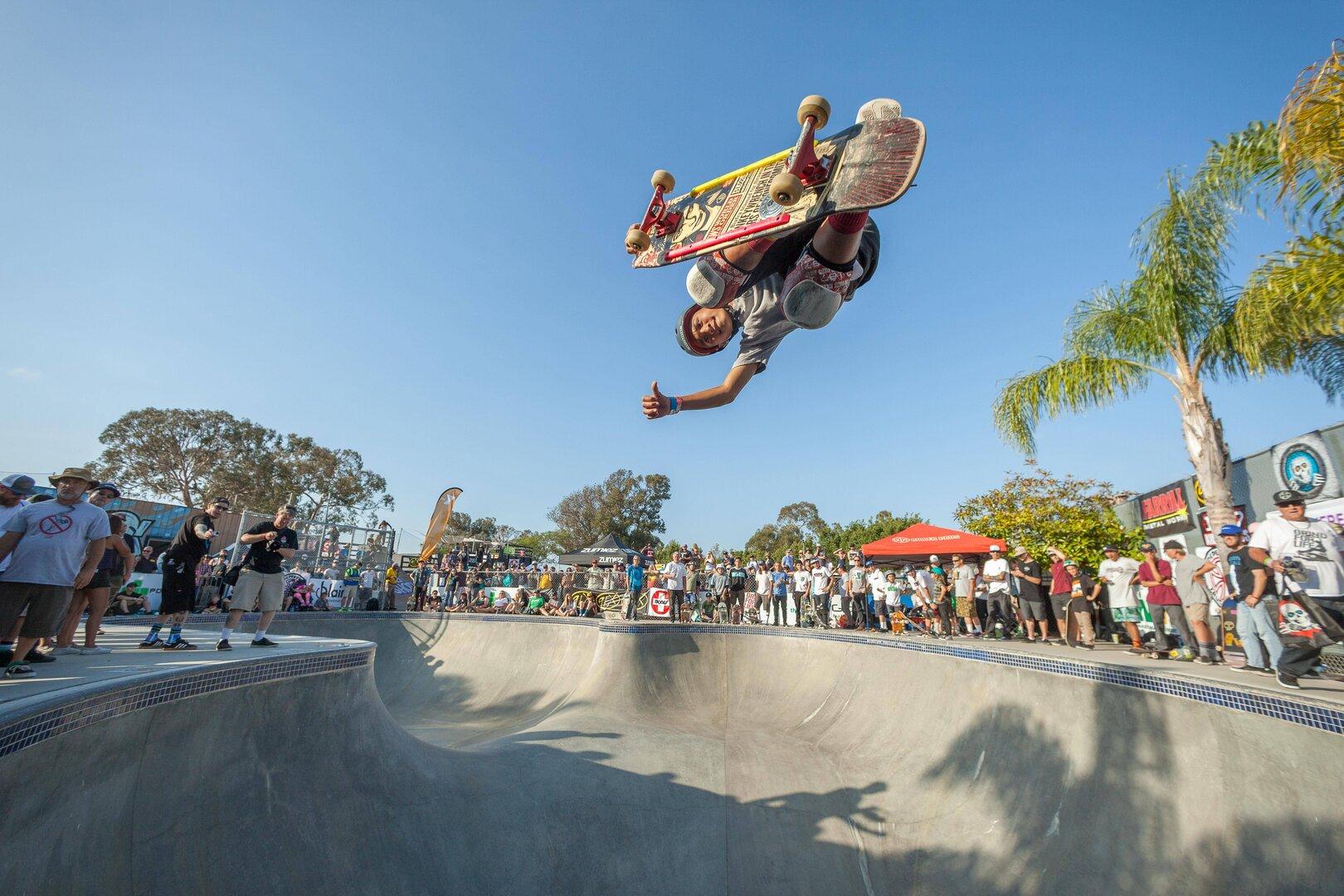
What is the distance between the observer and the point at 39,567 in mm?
3863

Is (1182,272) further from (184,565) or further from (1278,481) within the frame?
(184,565)

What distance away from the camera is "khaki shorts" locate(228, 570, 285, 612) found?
550 cm

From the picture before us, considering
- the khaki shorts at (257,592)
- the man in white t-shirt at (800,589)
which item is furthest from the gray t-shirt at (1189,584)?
the khaki shorts at (257,592)

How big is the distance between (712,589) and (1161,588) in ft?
31.0

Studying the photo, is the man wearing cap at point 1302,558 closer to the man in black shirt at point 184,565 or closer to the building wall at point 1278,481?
the building wall at point 1278,481

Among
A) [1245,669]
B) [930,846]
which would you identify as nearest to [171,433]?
[930,846]

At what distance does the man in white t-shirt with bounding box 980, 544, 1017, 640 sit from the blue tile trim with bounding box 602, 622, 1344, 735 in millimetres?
3305

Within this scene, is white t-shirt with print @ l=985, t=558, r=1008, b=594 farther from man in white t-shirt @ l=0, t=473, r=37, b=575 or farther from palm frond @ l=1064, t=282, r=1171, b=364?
man in white t-shirt @ l=0, t=473, r=37, b=575

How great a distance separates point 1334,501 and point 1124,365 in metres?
3.88

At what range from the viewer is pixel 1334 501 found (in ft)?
30.6

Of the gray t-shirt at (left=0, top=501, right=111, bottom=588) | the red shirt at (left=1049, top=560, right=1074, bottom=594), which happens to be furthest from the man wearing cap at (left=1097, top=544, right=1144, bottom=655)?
the gray t-shirt at (left=0, top=501, right=111, bottom=588)

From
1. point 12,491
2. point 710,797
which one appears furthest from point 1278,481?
point 12,491

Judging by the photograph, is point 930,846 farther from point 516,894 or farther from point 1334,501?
point 1334,501

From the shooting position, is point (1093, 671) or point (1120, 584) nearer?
point (1093, 671)
